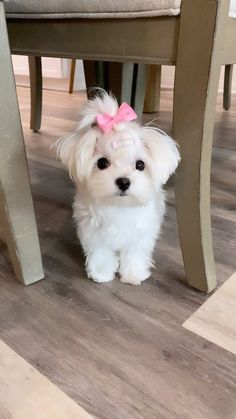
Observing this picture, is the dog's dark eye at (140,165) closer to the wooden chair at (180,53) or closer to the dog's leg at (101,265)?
the wooden chair at (180,53)

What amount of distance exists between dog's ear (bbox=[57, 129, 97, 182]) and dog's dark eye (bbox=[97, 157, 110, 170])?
0.02m

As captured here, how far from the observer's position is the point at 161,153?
0.73 metres

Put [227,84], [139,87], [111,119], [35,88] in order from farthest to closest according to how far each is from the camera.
Answer: [227,84] < [35,88] < [139,87] < [111,119]

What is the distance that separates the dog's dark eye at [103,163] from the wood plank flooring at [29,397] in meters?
0.40

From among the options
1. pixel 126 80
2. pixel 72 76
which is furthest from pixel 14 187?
pixel 72 76

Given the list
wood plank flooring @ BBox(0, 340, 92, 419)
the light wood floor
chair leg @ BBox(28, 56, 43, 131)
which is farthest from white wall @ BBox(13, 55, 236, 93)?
wood plank flooring @ BBox(0, 340, 92, 419)

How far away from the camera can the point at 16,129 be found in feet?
2.53

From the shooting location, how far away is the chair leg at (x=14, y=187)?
2.41 ft

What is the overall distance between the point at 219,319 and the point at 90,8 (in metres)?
0.67

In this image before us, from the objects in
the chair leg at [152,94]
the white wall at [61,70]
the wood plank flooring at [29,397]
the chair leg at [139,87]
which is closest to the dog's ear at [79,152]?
the wood plank flooring at [29,397]

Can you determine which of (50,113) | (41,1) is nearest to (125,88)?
(41,1)

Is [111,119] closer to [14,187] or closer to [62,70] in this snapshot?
[14,187]

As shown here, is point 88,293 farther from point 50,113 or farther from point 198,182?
point 50,113

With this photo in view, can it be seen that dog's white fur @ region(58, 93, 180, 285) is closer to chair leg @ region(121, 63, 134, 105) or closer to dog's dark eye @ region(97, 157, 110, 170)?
dog's dark eye @ region(97, 157, 110, 170)
